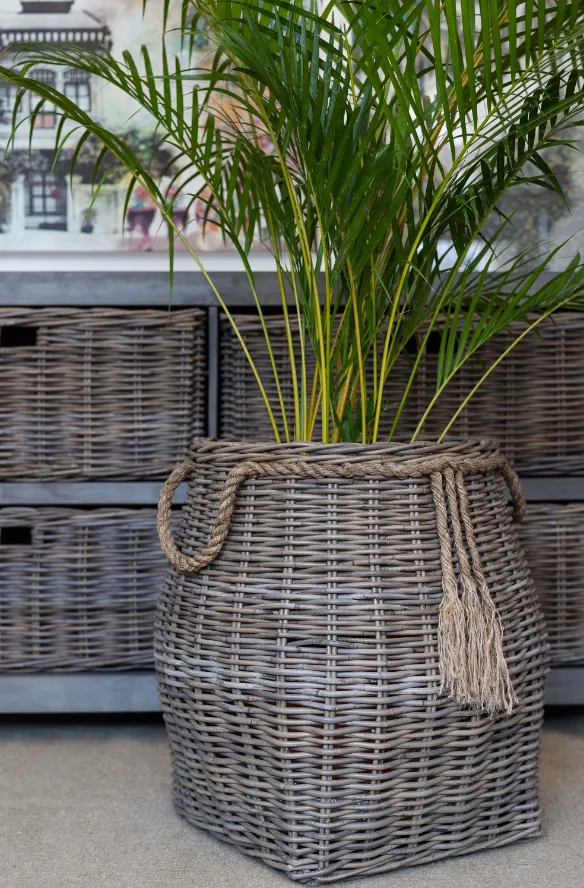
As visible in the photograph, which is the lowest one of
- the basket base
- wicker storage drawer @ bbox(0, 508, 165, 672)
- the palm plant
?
the basket base

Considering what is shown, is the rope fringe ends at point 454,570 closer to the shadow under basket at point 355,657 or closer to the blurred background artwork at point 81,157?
the shadow under basket at point 355,657

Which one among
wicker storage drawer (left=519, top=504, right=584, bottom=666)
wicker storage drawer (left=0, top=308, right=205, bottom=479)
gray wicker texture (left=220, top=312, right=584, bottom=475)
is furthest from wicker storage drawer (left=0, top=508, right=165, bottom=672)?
wicker storage drawer (left=519, top=504, right=584, bottom=666)

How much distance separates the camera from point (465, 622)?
1.02 metres

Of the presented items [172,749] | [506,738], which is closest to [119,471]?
[172,749]

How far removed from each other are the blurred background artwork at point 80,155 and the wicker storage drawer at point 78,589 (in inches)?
25.4

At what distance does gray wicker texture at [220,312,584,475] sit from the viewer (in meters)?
1.51

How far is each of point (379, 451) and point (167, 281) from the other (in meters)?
0.58

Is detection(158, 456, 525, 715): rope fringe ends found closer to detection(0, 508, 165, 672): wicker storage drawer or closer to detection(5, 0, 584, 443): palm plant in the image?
detection(5, 0, 584, 443): palm plant

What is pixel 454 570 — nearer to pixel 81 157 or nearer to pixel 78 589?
pixel 78 589

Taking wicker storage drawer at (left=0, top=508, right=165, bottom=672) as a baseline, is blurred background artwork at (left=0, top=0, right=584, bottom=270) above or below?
above

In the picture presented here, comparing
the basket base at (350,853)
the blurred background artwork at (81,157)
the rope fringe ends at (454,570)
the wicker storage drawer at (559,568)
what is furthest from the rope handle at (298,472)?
the blurred background artwork at (81,157)

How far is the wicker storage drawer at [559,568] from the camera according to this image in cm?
154

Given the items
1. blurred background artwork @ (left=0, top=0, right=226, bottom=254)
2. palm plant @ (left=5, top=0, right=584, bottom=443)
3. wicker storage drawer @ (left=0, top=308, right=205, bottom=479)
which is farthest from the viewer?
blurred background artwork @ (left=0, top=0, right=226, bottom=254)

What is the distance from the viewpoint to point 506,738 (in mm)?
1100
